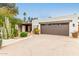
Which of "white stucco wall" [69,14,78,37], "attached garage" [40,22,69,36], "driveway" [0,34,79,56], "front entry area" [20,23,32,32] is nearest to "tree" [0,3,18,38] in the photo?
"front entry area" [20,23,32,32]

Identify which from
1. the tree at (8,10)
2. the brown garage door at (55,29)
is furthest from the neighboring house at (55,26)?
the tree at (8,10)

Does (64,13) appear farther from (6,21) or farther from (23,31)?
(6,21)

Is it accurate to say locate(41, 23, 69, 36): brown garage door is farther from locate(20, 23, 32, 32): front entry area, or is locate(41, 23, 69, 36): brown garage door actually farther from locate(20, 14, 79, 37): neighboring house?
locate(20, 23, 32, 32): front entry area

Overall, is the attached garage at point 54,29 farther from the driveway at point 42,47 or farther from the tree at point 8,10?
the tree at point 8,10

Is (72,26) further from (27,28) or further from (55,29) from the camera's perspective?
(27,28)

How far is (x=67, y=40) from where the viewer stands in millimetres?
8219

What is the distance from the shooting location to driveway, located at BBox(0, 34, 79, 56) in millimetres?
7180

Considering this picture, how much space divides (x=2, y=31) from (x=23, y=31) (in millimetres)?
982

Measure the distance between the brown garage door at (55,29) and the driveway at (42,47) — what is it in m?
0.60

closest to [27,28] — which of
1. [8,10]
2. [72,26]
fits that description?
[8,10]

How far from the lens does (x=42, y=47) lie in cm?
752

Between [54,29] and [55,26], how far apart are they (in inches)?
8.2

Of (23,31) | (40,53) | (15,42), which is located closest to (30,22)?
(23,31)

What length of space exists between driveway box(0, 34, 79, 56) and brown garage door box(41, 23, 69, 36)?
60cm
